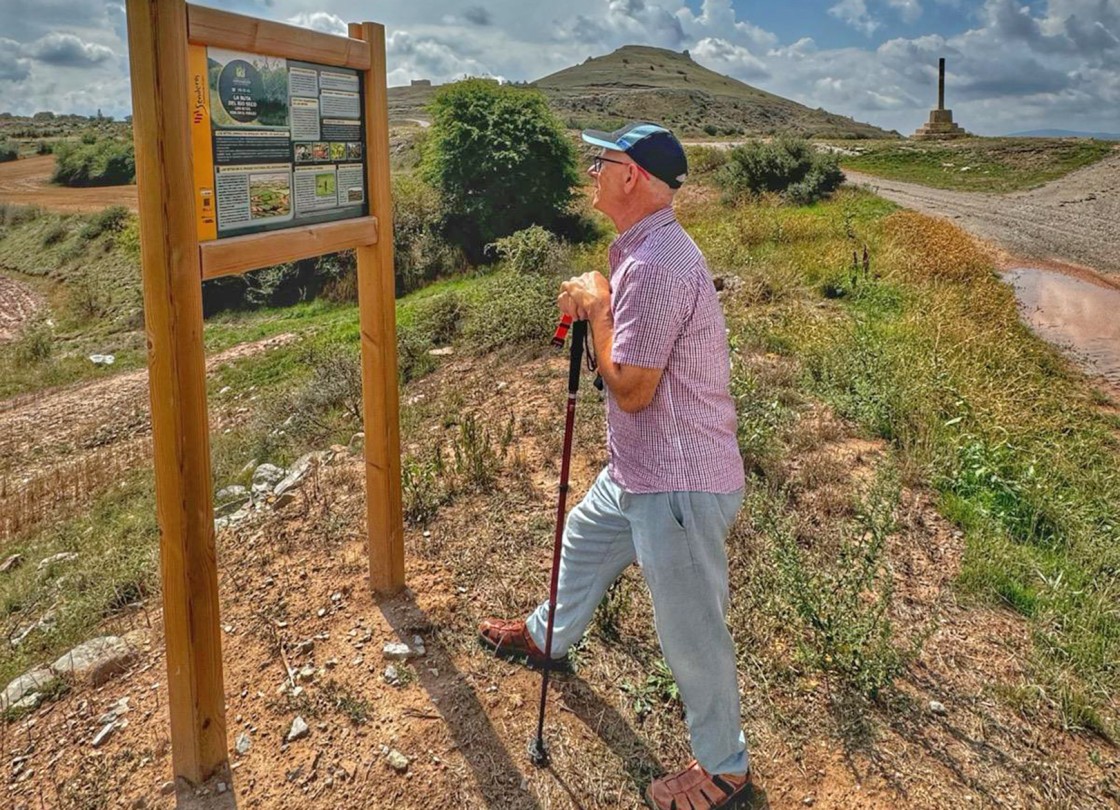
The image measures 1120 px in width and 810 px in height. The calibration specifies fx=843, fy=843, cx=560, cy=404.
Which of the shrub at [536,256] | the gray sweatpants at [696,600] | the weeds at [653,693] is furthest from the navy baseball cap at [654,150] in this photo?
the shrub at [536,256]

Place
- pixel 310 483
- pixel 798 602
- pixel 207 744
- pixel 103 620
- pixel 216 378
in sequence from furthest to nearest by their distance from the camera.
Answer: pixel 216 378 < pixel 310 483 < pixel 103 620 < pixel 798 602 < pixel 207 744

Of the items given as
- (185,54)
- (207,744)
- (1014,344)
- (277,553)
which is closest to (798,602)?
(207,744)

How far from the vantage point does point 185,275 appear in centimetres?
242

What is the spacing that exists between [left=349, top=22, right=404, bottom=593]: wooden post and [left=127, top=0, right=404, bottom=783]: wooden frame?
31 millimetres

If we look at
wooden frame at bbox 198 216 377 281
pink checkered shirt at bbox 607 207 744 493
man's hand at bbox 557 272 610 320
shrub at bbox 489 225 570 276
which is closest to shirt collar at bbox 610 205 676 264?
pink checkered shirt at bbox 607 207 744 493

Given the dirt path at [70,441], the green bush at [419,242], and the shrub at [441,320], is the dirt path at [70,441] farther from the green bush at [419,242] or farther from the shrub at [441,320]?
the green bush at [419,242]

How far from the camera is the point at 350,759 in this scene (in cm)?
288

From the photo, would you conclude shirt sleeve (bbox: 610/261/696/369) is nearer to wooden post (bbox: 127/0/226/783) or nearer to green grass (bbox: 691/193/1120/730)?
wooden post (bbox: 127/0/226/783)

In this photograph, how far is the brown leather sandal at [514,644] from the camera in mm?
3329

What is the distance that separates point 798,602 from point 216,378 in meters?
9.73

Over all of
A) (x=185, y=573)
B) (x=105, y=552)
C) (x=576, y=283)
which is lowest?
(x=105, y=552)

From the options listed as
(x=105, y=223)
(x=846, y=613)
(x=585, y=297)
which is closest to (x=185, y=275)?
(x=585, y=297)

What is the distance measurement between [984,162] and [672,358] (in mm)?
28461

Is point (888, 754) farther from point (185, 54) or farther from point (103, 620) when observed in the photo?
point (103, 620)
